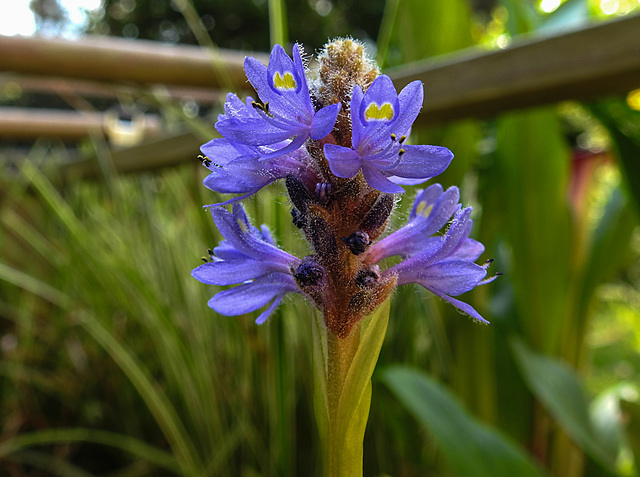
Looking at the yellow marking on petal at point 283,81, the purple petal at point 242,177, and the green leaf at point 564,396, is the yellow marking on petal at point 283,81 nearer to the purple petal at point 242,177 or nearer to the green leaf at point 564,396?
the purple petal at point 242,177

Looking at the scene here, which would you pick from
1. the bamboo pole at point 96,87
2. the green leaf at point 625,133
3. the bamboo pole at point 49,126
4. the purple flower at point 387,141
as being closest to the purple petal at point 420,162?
the purple flower at point 387,141

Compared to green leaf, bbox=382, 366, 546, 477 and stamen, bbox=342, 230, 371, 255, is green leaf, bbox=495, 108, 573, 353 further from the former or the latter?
stamen, bbox=342, 230, 371, 255

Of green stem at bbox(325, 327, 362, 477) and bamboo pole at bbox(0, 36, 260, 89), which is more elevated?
bamboo pole at bbox(0, 36, 260, 89)

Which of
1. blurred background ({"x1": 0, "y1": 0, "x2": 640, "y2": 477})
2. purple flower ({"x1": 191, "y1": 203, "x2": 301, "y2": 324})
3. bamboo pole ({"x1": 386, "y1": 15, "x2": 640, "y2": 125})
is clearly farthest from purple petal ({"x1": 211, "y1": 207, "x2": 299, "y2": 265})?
bamboo pole ({"x1": 386, "y1": 15, "x2": 640, "y2": 125})

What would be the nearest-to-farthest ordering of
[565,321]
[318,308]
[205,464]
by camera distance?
1. [318,308]
2. [205,464]
3. [565,321]

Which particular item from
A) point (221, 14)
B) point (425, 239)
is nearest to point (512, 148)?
point (425, 239)

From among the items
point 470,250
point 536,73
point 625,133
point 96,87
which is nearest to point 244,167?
point 470,250

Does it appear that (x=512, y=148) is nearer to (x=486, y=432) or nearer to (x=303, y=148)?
(x=486, y=432)
